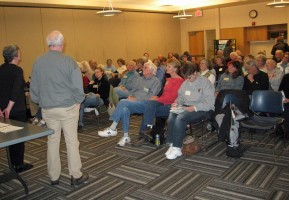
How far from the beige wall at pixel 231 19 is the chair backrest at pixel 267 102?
7.09m

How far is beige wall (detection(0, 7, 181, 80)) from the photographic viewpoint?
27.5 feet

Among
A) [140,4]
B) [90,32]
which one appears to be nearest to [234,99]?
[90,32]

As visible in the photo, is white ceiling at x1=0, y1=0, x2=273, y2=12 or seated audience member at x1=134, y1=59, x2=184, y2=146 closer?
seated audience member at x1=134, y1=59, x2=184, y2=146

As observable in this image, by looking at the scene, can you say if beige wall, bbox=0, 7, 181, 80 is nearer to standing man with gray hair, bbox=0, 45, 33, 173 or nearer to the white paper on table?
standing man with gray hair, bbox=0, 45, 33, 173

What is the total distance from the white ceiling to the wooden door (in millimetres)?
1594

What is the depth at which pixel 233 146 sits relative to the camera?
12.6 feet

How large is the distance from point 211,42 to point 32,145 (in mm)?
9493

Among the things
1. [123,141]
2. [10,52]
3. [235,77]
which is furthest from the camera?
[235,77]

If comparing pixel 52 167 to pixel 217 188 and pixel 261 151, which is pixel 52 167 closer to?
pixel 217 188

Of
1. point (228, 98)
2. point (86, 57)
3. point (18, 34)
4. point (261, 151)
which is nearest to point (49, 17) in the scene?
point (18, 34)

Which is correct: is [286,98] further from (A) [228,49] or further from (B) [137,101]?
(A) [228,49]

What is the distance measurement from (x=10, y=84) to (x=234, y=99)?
9.18 ft

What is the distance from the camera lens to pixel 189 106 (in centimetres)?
418

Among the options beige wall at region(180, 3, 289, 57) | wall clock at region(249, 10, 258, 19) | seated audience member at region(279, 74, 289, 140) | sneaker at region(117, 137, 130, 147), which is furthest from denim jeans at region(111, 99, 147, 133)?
wall clock at region(249, 10, 258, 19)
